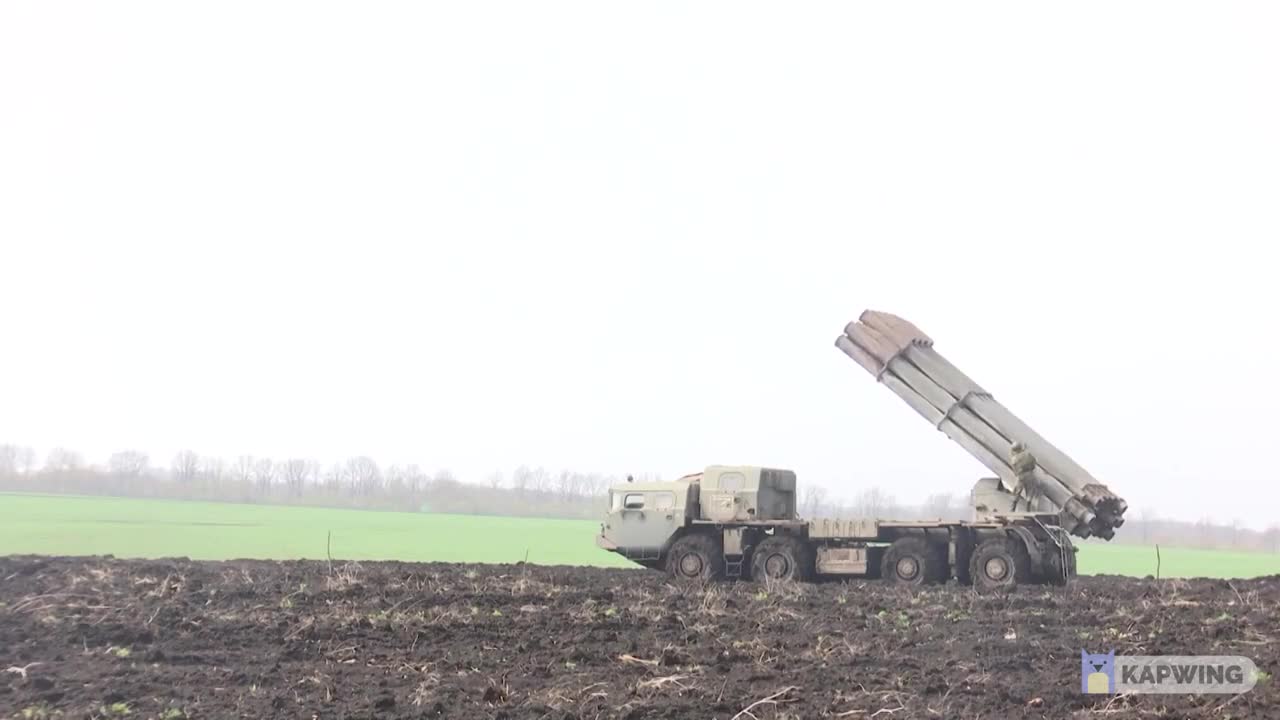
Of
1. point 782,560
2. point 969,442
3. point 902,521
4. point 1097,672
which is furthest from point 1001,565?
point 1097,672

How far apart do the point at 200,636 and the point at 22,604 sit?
3851mm

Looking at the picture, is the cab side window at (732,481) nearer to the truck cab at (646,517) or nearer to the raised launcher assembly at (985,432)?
the truck cab at (646,517)

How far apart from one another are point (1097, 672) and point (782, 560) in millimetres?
11098

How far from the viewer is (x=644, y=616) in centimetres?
1648

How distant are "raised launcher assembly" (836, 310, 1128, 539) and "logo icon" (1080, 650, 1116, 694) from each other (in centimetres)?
833

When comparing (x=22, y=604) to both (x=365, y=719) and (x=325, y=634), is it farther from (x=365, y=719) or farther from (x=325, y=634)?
(x=365, y=719)

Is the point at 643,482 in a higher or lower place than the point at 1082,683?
higher

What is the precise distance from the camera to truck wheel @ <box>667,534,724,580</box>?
78.3 ft

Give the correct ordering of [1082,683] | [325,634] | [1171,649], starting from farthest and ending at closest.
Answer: [325,634] < [1171,649] < [1082,683]

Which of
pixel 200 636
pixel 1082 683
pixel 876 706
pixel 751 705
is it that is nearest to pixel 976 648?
pixel 1082 683

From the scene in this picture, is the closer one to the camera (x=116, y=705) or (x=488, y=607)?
(x=116, y=705)

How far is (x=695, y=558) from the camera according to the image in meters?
24.0

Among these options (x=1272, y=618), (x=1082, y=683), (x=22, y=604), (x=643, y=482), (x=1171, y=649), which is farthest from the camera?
(x=643, y=482)

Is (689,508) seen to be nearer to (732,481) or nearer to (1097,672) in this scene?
(732,481)
